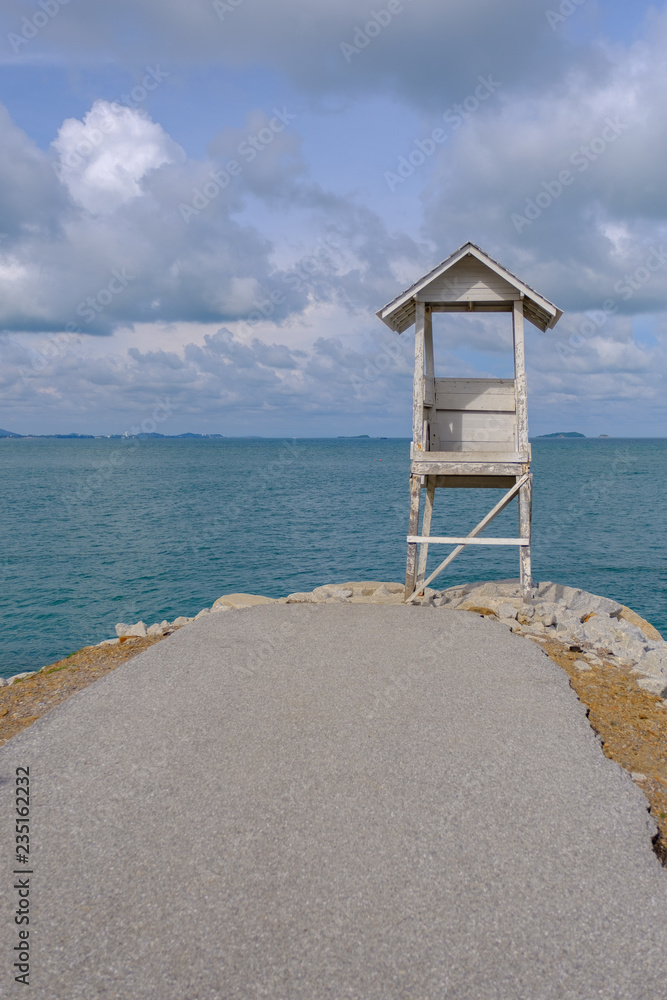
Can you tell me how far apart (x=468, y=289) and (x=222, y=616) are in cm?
904

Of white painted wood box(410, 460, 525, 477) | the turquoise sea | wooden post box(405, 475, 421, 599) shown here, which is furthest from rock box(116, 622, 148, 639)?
the turquoise sea

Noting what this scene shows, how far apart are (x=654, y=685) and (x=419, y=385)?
7.80 m

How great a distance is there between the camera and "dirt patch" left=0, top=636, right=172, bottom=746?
916 centimetres

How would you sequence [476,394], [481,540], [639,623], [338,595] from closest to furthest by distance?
[338,595]
[481,540]
[476,394]
[639,623]

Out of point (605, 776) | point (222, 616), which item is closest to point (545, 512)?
point (222, 616)

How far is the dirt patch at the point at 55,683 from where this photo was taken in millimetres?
9156

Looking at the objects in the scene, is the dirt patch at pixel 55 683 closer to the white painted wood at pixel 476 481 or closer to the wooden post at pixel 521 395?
the white painted wood at pixel 476 481

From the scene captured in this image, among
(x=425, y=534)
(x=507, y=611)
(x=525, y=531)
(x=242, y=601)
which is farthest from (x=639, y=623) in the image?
(x=242, y=601)

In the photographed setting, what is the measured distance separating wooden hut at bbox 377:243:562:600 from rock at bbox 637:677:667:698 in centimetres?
422

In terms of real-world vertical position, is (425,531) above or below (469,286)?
below

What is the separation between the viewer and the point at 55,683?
10516 millimetres

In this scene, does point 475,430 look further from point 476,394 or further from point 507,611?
point 507,611

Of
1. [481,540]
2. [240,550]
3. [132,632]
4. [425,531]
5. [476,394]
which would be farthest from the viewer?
[240,550]

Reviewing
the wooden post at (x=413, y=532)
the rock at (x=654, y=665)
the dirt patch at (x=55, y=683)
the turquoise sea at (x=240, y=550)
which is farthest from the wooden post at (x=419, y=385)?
the turquoise sea at (x=240, y=550)
